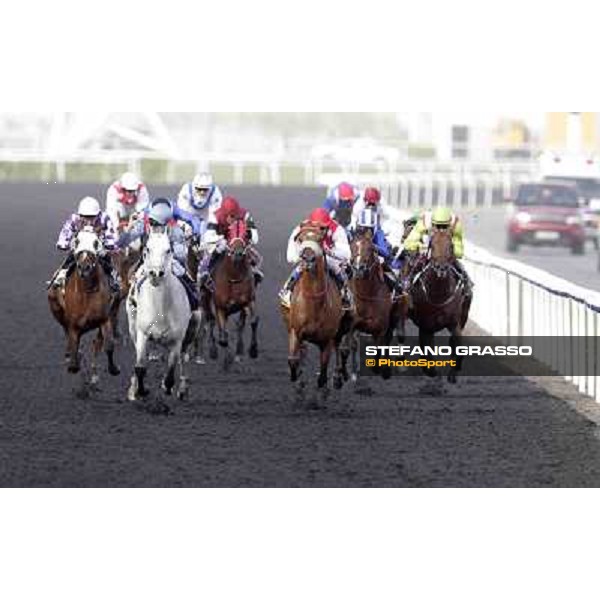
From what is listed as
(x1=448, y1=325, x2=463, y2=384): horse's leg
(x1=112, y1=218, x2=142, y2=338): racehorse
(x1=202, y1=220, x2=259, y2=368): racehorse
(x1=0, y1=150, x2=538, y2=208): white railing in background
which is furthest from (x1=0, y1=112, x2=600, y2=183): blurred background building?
(x1=448, y1=325, x2=463, y2=384): horse's leg

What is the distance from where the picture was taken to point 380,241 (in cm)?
1628

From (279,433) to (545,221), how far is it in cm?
2401

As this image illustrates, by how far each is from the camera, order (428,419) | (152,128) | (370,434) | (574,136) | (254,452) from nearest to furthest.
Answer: (254,452) → (370,434) → (428,419) → (574,136) → (152,128)

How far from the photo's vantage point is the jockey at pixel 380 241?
51.4ft

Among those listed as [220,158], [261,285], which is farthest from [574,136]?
[261,285]

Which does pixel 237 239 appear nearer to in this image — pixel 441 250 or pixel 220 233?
pixel 220 233

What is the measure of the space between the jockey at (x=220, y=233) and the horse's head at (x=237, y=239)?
55 mm

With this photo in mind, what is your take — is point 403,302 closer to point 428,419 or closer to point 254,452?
point 428,419

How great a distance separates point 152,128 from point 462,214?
97.5ft

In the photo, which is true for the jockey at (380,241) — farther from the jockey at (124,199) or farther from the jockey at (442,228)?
the jockey at (124,199)

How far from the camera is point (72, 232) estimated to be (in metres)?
15.8

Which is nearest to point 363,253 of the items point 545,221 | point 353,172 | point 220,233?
point 220,233

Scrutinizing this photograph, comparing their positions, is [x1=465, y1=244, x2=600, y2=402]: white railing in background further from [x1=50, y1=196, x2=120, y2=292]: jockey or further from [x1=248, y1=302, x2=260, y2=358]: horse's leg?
[x1=50, y1=196, x2=120, y2=292]: jockey

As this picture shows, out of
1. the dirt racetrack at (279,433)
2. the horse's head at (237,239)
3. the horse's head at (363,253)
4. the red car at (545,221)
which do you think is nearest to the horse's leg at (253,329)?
the dirt racetrack at (279,433)
